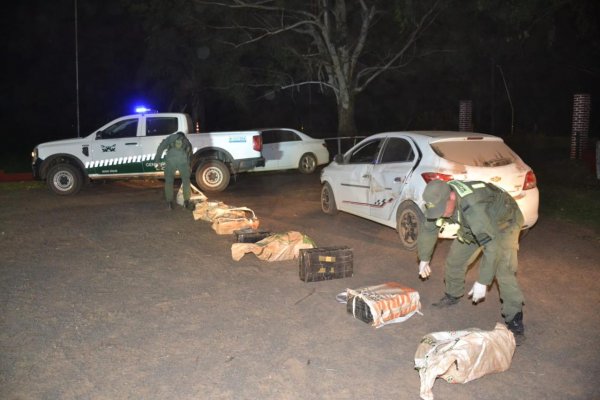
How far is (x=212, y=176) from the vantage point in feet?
46.0

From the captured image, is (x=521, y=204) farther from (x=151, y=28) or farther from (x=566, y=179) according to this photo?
(x=151, y=28)

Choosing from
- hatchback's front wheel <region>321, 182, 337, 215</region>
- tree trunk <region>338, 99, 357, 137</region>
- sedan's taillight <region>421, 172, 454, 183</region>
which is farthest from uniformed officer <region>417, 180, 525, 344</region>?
tree trunk <region>338, 99, 357, 137</region>

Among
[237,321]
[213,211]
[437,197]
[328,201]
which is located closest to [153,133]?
[213,211]

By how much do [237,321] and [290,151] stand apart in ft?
40.4

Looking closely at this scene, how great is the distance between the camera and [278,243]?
7656 millimetres

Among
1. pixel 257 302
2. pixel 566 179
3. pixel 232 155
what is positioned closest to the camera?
pixel 257 302

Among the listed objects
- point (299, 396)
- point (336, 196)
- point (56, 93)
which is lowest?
point (299, 396)

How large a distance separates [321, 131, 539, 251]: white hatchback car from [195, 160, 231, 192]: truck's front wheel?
5.33 m

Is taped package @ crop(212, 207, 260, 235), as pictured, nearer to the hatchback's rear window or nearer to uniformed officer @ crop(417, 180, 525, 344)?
the hatchback's rear window

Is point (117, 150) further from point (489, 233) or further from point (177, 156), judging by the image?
point (489, 233)

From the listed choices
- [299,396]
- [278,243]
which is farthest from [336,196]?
[299,396]

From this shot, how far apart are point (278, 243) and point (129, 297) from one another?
2.13 metres

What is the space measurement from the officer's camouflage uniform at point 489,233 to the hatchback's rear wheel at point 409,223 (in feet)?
7.82

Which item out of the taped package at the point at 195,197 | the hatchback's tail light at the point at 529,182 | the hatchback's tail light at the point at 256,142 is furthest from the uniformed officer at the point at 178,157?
the hatchback's tail light at the point at 529,182
